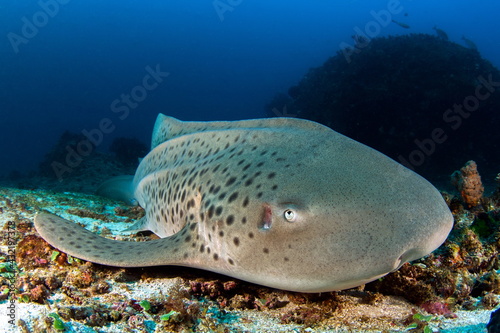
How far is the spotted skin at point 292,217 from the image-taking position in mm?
2139

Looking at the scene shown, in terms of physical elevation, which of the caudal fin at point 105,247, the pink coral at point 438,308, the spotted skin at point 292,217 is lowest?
the pink coral at point 438,308

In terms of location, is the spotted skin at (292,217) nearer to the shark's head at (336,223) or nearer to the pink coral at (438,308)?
the shark's head at (336,223)

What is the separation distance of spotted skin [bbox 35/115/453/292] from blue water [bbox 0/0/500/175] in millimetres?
64042

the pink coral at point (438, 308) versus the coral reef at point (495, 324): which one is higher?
the coral reef at point (495, 324)

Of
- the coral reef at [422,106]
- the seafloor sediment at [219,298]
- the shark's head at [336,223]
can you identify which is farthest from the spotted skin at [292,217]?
the coral reef at [422,106]

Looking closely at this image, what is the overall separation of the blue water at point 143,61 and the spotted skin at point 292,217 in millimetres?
64042

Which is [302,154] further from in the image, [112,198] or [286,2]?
[286,2]

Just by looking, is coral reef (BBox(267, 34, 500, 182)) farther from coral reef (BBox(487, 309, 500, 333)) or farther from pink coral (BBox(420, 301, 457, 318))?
coral reef (BBox(487, 309, 500, 333))

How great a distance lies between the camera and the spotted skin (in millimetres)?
2139

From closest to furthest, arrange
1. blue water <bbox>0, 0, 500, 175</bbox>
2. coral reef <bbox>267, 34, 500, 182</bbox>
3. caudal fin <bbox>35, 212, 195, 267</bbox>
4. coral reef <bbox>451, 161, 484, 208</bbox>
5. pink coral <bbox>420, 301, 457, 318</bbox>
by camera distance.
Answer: pink coral <bbox>420, 301, 457, 318</bbox> → caudal fin <bbox>35, 212, 195, 267</bbox> → coral reef <bbox>451, 161, 484, 208</bbox> → coral reef <bbox>267, 34, 500, 182</bbox> → blue water <bbox>0, 0, 500, 175</bbox>

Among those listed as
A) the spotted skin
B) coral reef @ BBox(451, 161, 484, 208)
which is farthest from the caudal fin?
coral reef @ BBox(451, 161, 484, 208)

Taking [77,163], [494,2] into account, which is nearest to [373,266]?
[77,163]

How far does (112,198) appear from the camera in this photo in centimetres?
809

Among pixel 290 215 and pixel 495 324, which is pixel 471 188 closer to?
pixel 495 324
